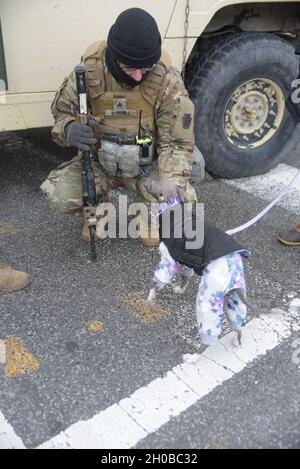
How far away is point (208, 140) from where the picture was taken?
3.39 metres

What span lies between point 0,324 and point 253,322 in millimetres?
1115

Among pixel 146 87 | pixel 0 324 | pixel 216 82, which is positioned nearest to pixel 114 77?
pixel 146 87

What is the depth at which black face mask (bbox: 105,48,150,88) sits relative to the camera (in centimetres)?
234

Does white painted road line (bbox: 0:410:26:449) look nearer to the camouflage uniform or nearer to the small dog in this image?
the small dog

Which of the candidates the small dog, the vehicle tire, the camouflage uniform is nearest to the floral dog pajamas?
the small dog

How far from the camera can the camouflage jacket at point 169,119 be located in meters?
2.53

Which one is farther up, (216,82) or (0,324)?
(216,82)

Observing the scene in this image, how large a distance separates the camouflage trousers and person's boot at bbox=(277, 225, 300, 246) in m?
0.64

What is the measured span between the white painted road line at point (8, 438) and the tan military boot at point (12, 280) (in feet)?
2.54

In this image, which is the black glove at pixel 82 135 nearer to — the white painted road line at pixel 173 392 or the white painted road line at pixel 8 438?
the white painted road line at pixel 173 392

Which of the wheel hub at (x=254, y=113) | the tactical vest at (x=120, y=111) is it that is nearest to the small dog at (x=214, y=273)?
Answer: the tactical vest at (x=120, y=111)
